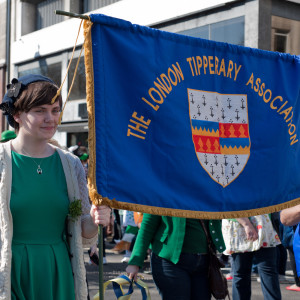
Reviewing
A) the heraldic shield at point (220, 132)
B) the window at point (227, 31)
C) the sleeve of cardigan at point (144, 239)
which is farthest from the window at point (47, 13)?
the heraldic shield at point (220, 132)

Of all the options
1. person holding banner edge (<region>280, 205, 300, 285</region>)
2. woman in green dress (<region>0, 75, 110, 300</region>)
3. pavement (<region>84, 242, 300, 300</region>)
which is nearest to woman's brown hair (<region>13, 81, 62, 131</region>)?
woman in green dress (<region>0, 75, 110, 300</region>)

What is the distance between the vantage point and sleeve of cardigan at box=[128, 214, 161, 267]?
3900mm

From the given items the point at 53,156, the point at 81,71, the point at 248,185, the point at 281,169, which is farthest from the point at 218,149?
the point at 81,71

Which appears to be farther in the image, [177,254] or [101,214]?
[177,254]

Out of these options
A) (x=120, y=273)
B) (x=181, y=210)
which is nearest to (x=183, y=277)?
(x=181, y=210)

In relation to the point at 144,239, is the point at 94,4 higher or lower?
higher

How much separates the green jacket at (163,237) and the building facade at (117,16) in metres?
10.0

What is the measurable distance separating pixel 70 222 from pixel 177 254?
1105 millimetres

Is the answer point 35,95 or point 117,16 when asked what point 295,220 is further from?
point 117,16

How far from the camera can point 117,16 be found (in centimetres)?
1772

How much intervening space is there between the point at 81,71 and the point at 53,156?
16.6m

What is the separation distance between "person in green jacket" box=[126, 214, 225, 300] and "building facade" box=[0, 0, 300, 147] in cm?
1004

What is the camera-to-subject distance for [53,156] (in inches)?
115

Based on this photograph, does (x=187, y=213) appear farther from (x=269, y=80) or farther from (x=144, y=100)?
(x=269, y=80)
